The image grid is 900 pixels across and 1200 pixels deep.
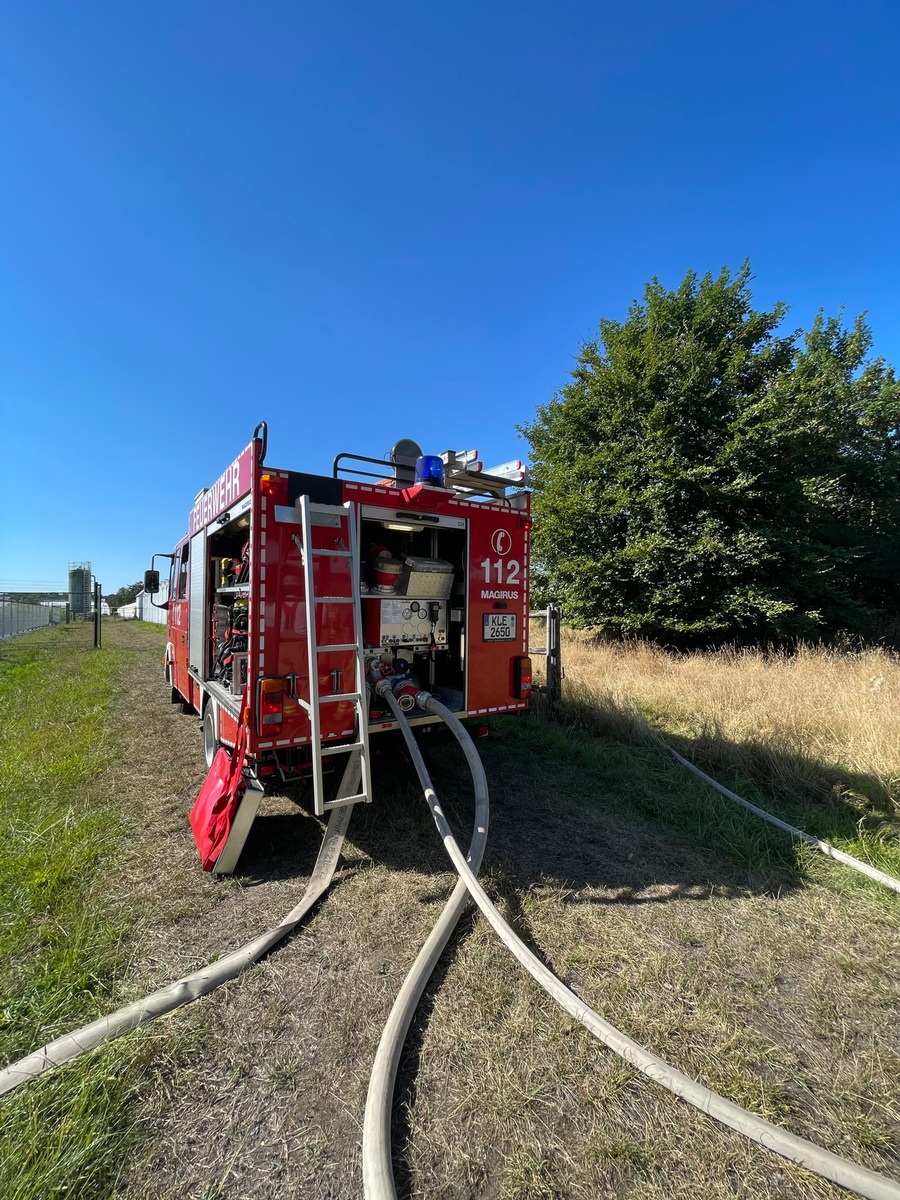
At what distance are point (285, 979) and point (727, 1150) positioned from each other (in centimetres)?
191

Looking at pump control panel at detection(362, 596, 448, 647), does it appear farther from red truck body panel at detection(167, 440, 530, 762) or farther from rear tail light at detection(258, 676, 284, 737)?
rear tail light at detection(258, 676, 284, 737)

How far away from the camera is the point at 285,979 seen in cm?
243

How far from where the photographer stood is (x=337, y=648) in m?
3.35

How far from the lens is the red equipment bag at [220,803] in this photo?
3.36 meters

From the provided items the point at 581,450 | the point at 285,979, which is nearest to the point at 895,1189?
the point at 285,979

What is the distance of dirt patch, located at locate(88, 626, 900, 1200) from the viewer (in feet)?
5.33

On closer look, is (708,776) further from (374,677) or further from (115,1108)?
(115,1108)

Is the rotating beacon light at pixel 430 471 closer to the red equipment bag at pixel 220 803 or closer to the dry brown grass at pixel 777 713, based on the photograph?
the red equipment bag at pixel 220 803

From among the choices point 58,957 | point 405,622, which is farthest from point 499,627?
point 58,957

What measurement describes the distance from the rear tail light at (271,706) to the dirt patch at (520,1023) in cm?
104

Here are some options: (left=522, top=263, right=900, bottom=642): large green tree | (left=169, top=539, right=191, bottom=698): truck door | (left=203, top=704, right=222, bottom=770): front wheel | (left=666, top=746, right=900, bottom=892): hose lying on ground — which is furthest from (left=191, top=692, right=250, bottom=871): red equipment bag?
(left=522, top=263, right=900, bottom=642): large green tree

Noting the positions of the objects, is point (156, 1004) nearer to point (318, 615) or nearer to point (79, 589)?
point (318, 615)

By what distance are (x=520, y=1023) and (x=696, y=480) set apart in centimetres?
1207

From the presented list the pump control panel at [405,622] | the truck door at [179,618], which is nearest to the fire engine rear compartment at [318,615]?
the pump control panel at [405,622]
